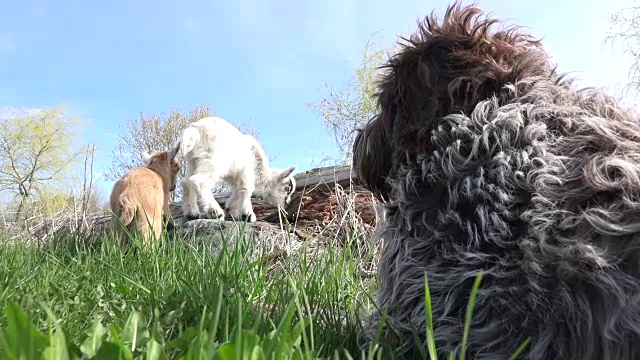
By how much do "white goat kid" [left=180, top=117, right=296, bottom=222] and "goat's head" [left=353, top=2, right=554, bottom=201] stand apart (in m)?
8.41

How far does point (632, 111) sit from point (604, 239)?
0.87 metres

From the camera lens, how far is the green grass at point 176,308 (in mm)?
1375

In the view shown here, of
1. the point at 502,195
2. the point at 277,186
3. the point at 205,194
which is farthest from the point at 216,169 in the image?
the point at 502,195

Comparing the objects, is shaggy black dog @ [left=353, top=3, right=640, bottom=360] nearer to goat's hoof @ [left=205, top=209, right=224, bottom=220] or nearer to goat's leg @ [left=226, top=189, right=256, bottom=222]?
goat's hoof @ [left=205, top=209, right=224, bottom=220]

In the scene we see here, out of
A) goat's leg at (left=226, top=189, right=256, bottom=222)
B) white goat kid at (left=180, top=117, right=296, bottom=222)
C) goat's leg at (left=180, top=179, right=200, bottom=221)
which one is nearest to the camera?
goat's leg at (left=180, top=179, right=200, bottom=221)

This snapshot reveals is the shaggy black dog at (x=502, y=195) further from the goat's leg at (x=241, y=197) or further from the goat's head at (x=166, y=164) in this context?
the goat's leg at (x=241, y=197)

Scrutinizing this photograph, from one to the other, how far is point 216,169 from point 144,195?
2.92 m

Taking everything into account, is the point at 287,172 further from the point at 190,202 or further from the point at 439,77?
the point at 439,77

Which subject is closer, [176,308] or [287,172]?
[176,308]

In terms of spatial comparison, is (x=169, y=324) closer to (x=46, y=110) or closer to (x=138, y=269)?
(x=138, y=269)

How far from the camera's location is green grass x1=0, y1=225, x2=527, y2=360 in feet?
4.51

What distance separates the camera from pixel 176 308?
2689 millimetres

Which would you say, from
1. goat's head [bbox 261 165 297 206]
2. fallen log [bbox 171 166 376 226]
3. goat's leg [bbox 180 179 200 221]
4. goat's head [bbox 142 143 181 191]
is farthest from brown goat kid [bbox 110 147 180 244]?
goat's head [bbox 261 165 297 206]

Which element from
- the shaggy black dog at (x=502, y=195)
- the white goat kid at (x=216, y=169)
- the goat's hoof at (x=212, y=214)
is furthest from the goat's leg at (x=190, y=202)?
the shaggy black dog at (x=502, y=195)
